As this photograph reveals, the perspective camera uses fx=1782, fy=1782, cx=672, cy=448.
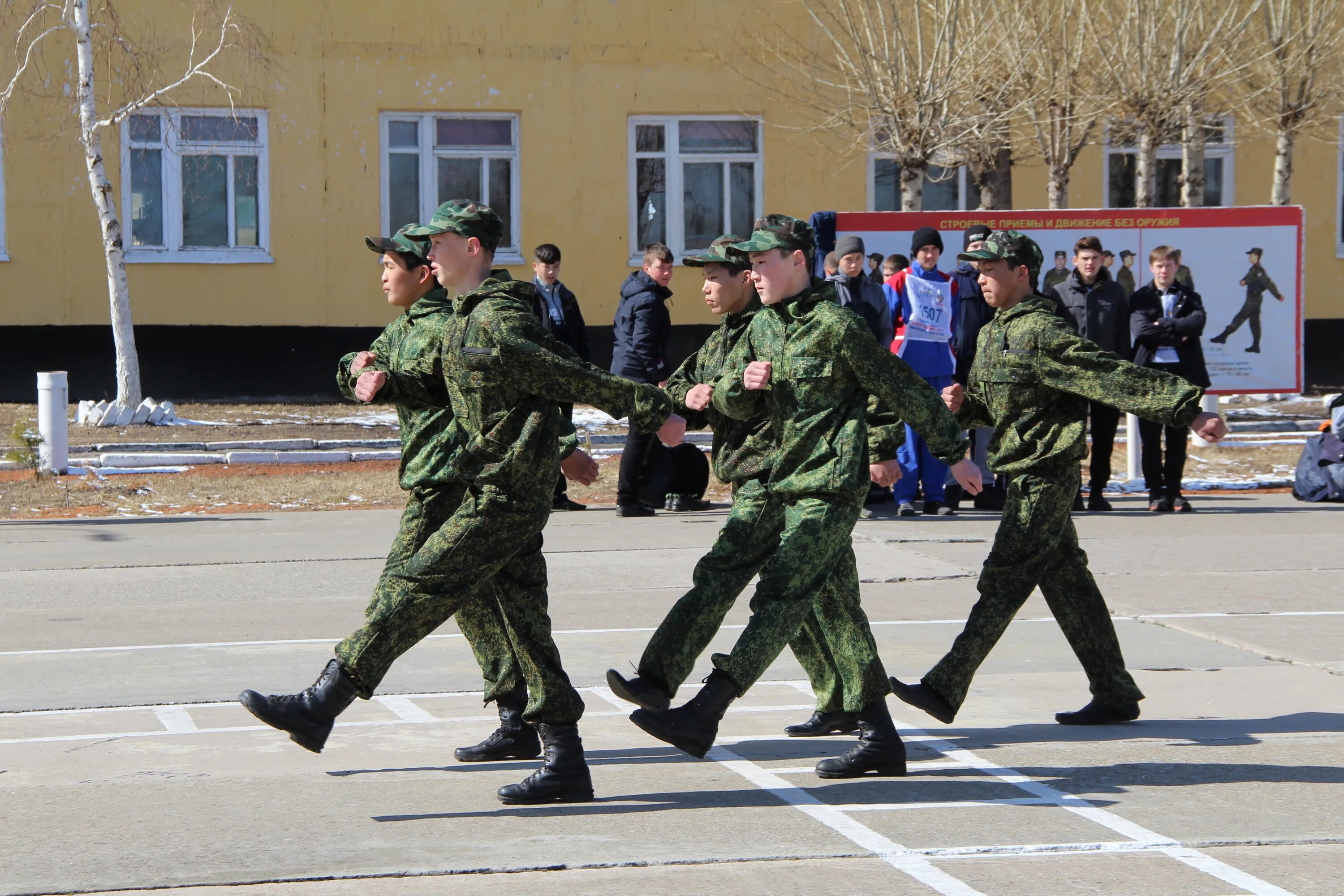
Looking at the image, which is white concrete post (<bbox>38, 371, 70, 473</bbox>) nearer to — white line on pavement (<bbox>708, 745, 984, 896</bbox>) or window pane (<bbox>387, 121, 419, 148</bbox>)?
window pane (<bbox>387, 121, 419, 148</bbox>)

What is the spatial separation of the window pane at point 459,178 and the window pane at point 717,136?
2.72 meters

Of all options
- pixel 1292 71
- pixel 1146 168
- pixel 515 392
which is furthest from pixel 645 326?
pixel 1292 71

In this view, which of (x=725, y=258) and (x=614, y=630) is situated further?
(x=614, y=630)

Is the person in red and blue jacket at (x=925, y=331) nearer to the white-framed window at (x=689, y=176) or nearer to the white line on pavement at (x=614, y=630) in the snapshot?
the white line on pavement at (x=614, y=630)

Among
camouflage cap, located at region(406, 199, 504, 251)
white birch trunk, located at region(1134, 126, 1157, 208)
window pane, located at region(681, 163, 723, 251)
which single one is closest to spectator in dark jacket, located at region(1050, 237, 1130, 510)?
camouflage cap, located at region(406, 199, 504, 251)

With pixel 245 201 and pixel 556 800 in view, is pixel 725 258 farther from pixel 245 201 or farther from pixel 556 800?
pixel 245 201

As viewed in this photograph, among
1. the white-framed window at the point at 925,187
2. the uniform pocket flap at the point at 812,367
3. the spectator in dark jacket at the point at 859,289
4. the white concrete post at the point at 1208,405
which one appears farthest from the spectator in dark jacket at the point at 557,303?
the white-framed window at the point at 925,187

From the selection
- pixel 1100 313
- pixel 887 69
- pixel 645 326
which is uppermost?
pixel 887 69

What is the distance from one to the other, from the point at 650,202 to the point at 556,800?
18.9 meters

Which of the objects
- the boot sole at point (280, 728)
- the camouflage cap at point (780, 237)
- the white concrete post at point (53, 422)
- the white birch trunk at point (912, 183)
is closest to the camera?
the boot sole at point (280, 728)

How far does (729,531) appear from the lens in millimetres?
5711

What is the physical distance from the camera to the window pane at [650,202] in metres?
23.7

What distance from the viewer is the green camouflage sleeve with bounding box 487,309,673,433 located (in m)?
5.30

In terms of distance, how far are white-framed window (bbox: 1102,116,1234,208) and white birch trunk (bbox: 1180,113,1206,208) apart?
1.34 meters
